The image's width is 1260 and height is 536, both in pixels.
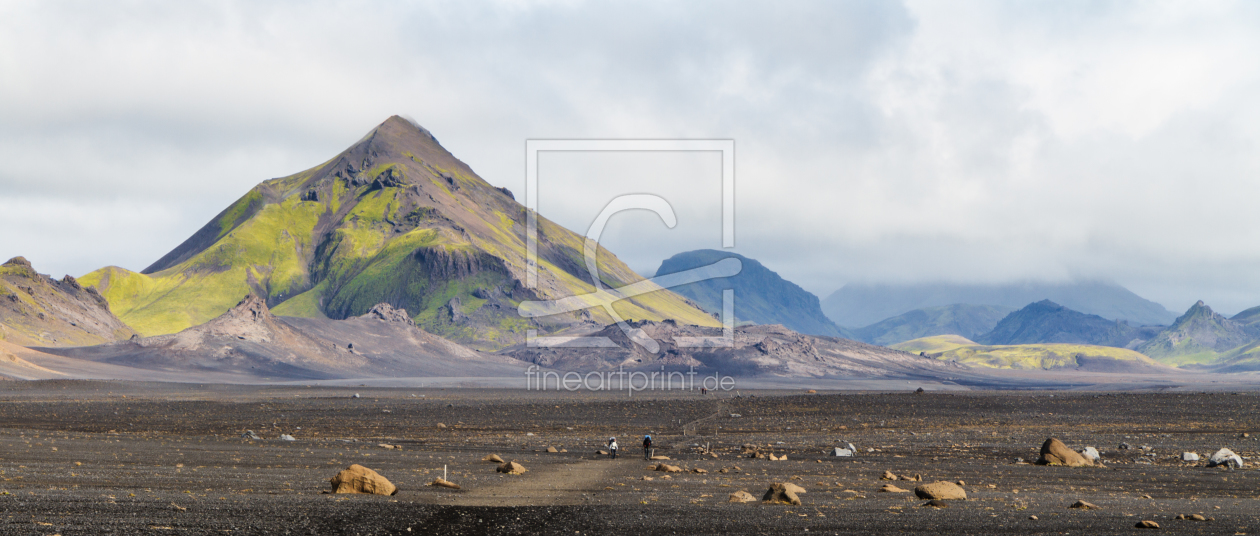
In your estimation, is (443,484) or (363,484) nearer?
(363,484)

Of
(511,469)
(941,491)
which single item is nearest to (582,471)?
(511,469)

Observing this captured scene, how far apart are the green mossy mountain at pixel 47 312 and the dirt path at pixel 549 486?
148170 millimetres

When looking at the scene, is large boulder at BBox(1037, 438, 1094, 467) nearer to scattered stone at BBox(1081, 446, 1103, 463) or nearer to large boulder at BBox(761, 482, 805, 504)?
scattered stone at BBox(1081, 446, 1103, 463)

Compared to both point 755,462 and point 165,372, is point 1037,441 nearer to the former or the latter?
point 755,462

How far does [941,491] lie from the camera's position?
27.6 m

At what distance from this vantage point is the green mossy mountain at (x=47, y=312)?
166 m

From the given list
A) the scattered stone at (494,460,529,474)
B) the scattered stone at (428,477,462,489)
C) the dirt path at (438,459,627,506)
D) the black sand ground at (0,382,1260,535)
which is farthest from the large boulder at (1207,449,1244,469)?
the scattered stone at (428,477,462,489)

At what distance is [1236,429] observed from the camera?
6019 centimetres

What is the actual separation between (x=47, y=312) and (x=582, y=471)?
7016 inches

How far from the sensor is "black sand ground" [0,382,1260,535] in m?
23.4

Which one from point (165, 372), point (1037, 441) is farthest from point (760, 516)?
point (165, 372)

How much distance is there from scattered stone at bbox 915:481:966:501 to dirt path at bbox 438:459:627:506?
9860mm

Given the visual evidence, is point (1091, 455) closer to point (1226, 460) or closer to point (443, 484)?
point (1226, 460)

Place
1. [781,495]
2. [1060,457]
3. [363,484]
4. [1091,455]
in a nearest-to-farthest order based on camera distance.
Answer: [781,495] < [363,484] < [1060,457] < [1091,455]
